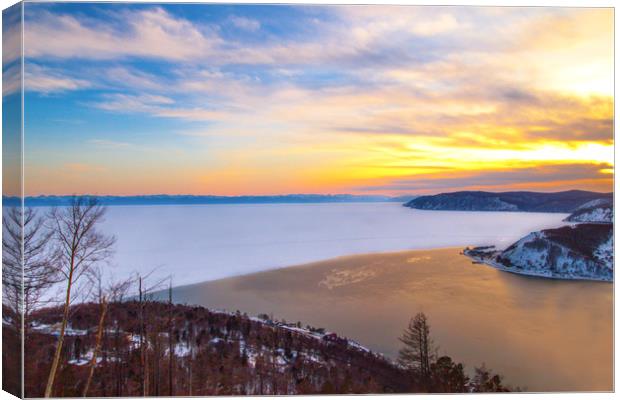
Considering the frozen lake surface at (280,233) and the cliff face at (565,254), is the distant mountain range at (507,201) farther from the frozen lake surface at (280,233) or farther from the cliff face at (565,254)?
the cliff face at (565,254)

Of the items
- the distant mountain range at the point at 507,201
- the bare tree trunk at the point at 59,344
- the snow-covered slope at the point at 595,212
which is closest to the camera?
the bare tree trunk at the point at 59,344

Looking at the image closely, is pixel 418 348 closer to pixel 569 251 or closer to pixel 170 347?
pixel 569 251

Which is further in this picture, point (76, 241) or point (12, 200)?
point (76, 241)

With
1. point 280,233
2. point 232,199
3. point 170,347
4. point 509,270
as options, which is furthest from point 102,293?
point 509,270

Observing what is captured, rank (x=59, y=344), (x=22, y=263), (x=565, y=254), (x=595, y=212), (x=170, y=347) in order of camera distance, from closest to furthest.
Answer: (x=22, y=263) → (x=59, y=344) → (x=170, y=347) → (x=595, y=212) → (x=565, y=254)

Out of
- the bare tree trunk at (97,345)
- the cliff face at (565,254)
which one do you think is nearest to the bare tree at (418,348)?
the cliff face at (565,254)

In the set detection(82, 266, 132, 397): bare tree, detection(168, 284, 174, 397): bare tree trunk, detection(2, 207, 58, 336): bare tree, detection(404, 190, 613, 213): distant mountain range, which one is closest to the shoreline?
detection(404, 190, 613, 213): distant mountain range

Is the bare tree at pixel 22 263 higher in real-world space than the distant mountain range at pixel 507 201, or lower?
lower
